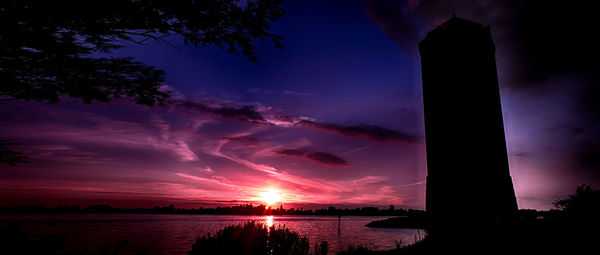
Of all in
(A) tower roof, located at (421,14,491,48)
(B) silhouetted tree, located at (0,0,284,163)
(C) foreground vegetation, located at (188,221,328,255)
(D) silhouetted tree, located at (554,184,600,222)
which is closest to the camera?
(B) silhouetted tree, located at (0,0,284,163)

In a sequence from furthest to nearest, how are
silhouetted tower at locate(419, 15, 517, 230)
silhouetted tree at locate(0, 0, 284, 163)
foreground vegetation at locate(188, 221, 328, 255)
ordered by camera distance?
1. silhouetted tower at locate(419, 15, 517, 230)
2. foreground vegetation at locate(188, 221, 328, 255)
3. silhouetted tree at locate(0, 0, 284, 163)

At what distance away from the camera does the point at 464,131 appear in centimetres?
2659

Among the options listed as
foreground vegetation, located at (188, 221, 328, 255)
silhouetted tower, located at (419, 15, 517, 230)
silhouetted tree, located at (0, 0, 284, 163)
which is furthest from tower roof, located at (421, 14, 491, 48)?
silhouetted tree, located at (0, 0, 284, 163)

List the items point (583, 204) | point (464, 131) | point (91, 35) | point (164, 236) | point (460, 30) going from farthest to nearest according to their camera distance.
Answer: point (164, 236)
point (460, 30)
point (464, 131)
point (583, 204)
point (91, 35)

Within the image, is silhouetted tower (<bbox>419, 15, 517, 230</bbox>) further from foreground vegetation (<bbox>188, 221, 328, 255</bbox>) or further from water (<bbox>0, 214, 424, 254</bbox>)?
foreground vegetation (<bbox>188, 221, 328, 255</bbox>)

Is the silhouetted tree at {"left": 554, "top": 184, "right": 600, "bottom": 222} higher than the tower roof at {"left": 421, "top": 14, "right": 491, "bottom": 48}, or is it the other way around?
the tower roof at {"left": 421, "top": 14, "right": 491, "bottom": 48}

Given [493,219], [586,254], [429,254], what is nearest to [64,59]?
[429,254]

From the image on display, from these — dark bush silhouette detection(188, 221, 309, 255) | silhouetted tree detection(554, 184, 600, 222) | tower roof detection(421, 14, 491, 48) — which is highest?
tower roof detection(421, 14, 491, 48)

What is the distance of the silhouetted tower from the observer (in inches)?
999

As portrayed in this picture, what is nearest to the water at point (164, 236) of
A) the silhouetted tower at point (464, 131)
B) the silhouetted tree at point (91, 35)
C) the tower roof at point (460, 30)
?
the silhouetted tree at point (91, 35)

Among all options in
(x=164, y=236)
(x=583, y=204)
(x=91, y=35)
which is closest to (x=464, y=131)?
(x=583, y=204)

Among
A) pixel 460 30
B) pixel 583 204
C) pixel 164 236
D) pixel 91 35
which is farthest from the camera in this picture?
pixel 164 236

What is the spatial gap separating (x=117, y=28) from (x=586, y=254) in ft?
48.6

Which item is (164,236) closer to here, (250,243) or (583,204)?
(250,243)
